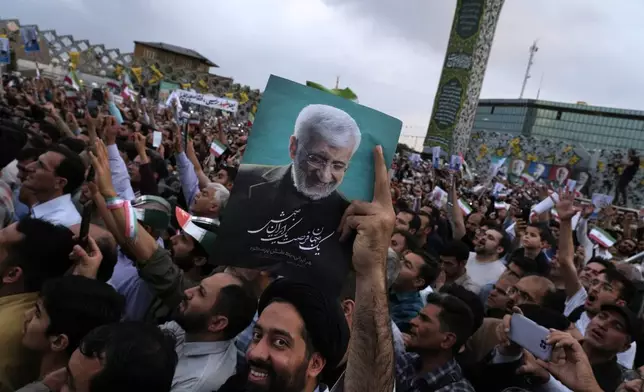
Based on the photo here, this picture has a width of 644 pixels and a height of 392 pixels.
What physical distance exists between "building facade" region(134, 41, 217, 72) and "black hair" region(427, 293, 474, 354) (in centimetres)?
4616

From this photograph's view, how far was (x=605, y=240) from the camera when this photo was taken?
6.72 metres

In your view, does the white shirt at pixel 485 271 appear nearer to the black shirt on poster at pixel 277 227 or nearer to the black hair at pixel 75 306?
the black shirt on poster at pixel 277 227

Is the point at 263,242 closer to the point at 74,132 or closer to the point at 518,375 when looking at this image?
the point at 518,375

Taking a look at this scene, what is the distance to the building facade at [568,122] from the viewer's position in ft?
200

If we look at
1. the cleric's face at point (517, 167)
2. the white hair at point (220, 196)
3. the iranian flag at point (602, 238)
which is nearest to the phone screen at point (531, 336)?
the white hair at point (220, 196)

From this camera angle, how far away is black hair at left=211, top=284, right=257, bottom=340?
2189mm

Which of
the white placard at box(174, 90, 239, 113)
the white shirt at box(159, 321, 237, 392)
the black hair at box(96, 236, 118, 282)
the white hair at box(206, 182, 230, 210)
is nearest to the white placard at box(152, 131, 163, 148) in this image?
the white placard at box(174, 90, 239, 113)

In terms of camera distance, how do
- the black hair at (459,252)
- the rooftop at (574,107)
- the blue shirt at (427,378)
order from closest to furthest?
1. the blue shirt at (427,378)
2. the black hair at (459,252)
3. the rooftop at (574,107)

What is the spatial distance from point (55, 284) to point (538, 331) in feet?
6.44

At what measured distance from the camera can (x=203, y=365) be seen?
2.10 meters

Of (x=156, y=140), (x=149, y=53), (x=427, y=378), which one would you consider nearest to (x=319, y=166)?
(x=427, y=378)

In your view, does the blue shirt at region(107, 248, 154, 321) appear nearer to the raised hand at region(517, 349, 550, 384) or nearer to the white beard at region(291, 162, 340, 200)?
the white beard at region(291, 162, 340, 200)

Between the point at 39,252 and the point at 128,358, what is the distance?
3.23 feet

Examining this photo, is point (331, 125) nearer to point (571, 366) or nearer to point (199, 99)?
point (571, 366)
